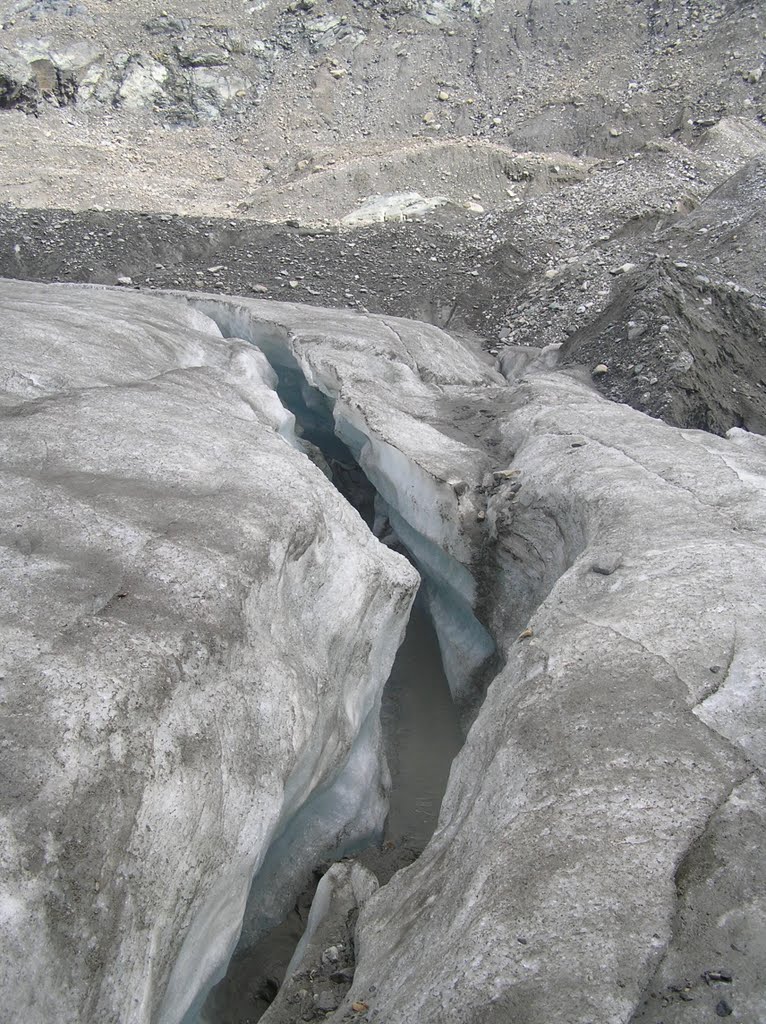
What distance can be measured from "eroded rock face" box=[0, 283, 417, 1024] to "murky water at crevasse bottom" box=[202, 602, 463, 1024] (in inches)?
11.1

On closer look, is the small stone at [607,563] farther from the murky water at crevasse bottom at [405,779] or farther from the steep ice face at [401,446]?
the murky water at crevasse bottom at [405,779]

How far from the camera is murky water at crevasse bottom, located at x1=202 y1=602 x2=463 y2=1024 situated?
13.5ft

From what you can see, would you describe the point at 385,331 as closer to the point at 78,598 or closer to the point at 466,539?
the point at 466,539

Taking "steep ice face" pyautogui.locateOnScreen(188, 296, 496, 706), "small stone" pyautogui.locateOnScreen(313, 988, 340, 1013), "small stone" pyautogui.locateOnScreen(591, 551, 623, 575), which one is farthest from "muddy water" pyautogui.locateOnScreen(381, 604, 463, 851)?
"small stone" pyautogui.locateOnScreen(591, 551, 623, 575)

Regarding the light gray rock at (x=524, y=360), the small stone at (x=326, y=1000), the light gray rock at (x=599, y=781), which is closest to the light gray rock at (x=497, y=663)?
the light gray rock at (x=599, y=781)

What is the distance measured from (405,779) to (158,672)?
2.93 m

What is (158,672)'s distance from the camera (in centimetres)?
329

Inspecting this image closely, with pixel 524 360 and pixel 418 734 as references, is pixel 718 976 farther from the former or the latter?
pixel 524 360

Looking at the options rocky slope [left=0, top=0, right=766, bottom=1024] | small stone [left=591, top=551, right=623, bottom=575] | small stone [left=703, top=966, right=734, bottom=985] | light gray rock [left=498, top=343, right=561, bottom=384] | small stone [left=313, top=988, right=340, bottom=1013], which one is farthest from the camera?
light gray rock [left=498, top=343, right=561, bottom=384]

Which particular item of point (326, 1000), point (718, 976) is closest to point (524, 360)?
point (326, 1000)

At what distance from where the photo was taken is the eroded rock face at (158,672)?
9.05 feet

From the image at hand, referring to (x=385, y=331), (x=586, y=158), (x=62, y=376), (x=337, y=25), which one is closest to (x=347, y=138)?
(x=337, y=25)

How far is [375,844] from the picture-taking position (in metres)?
4.93

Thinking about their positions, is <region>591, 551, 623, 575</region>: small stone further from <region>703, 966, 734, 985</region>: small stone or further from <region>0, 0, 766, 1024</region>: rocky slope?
<region>703, 966, 734, 985</region>: small stone
